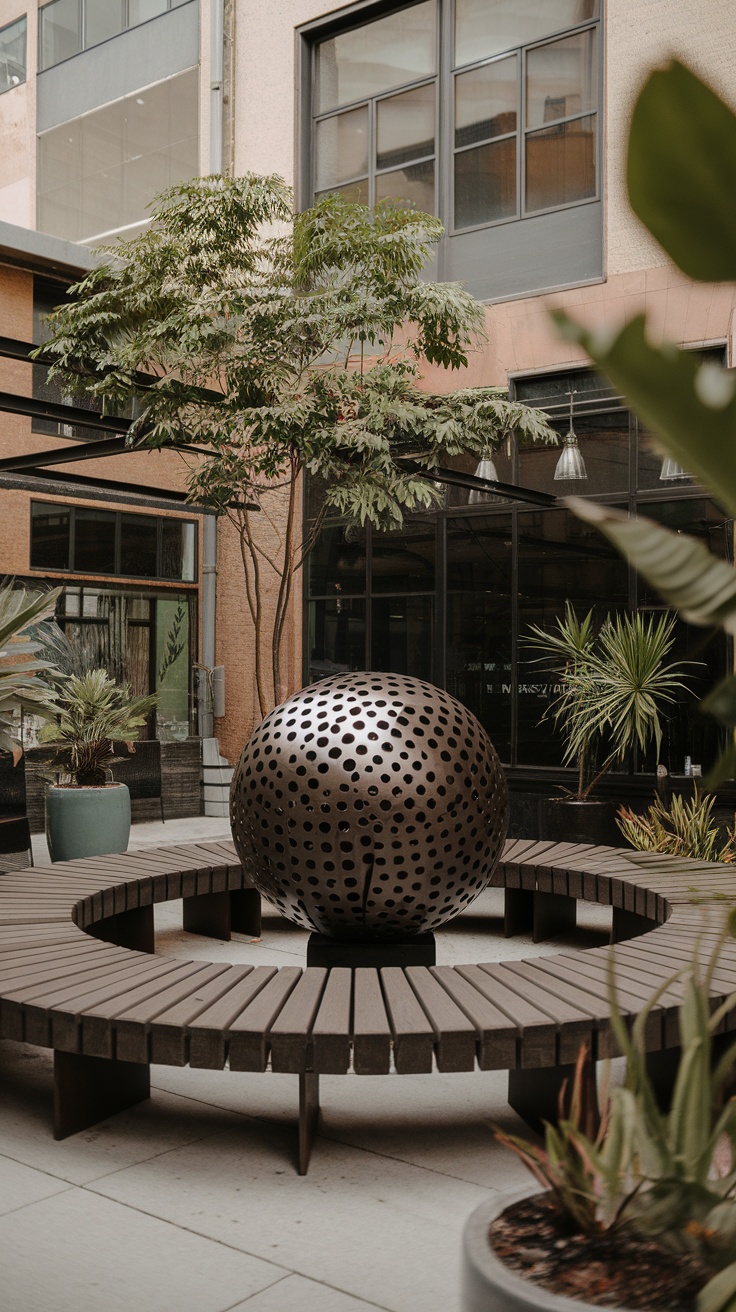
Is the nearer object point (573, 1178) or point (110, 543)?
point (573, 1178)

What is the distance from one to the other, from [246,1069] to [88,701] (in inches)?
239

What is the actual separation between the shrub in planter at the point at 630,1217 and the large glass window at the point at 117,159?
A: 16.9 meters

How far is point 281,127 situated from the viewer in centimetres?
1422

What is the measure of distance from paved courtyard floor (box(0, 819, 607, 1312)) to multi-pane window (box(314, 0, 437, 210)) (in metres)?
11.5

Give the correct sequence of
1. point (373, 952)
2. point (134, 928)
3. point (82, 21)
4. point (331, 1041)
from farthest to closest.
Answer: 1. point (82, 21)
2. point (134, 928)
3. point (373, 952)
4. point (331, 1041)

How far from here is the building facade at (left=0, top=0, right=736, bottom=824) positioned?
36.4ft

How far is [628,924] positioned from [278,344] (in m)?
5.74

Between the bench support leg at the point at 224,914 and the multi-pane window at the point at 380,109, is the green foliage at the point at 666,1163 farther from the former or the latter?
the multi-pane window at the point at 380,109

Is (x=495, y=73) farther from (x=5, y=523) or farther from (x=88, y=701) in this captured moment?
(x=88, y=701)

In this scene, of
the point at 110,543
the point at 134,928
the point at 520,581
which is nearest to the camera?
the point at 134,928

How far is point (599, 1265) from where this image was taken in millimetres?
1463

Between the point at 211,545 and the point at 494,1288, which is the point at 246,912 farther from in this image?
the point at 211,545

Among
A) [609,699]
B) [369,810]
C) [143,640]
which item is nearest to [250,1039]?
[369,810]

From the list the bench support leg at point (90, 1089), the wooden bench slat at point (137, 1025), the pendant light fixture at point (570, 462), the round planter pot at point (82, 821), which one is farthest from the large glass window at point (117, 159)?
the wooden bench slat at point (137, 1025)
